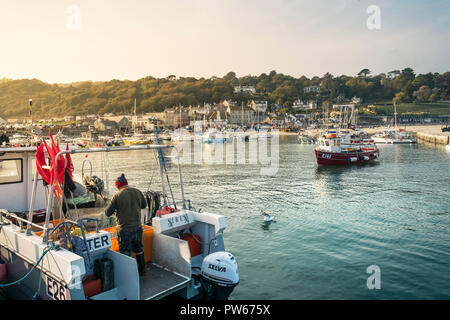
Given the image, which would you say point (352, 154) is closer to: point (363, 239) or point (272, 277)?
point (363, 239)

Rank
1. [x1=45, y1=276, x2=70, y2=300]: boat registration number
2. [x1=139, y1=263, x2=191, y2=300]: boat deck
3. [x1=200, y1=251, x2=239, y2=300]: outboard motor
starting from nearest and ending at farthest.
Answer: [x1=45, y1=276, x2=70, y2=300]: boat registration number → [x1=139, y1=263, x2=191, y2=300]: boat deck → [x1=200, y1=251, x2=239, y2=300]: outboard motor

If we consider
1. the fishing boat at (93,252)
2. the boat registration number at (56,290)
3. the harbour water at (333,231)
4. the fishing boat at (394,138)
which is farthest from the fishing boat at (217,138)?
the boat registration number at (56,290)

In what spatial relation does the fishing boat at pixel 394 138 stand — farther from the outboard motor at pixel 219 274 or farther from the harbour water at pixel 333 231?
the outboard motor at pixel 219 274

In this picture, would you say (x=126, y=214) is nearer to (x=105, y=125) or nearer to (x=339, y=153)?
(x=339, y=153)

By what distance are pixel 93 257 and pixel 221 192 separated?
1938cm

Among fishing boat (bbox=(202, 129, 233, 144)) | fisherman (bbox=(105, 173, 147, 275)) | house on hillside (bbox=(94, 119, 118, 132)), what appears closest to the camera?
fisherman (bbox=(105, 173, 147, 275))

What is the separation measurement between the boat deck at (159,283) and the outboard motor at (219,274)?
0.63 metres

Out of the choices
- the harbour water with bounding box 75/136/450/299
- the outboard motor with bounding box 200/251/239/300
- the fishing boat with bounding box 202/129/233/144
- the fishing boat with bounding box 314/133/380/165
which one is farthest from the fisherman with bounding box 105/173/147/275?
the fishing boat with bounding box 202/129/233/144

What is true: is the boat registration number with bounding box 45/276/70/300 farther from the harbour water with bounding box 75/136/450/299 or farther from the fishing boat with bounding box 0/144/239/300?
the harbour water with bounding box 75/136/450/299

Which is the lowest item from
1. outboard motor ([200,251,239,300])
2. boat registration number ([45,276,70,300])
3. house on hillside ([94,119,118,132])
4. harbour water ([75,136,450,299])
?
harbour water ([75,136,450,299])

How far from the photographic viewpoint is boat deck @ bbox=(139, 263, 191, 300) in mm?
6870

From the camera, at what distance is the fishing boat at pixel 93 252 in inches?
246

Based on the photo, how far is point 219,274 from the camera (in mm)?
7727

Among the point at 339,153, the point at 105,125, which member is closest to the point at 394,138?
the point at 339,153
